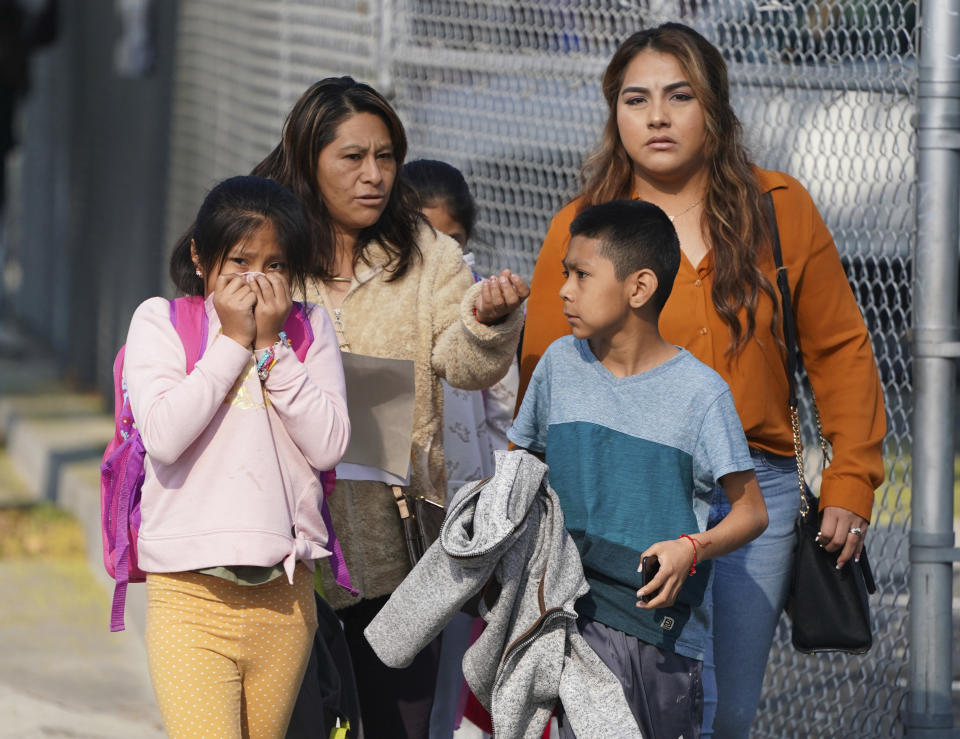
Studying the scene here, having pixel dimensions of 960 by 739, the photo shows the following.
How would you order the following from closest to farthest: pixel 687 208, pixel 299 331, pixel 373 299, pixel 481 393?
pixel 299 331, pixel 687 208, pixel 373 299, pixel 481 393

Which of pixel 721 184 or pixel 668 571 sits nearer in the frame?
pixel 668 571

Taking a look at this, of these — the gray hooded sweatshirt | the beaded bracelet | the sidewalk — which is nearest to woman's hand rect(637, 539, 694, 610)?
the gray hooded sweatshirt

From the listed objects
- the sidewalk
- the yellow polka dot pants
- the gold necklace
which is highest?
the gold necklace

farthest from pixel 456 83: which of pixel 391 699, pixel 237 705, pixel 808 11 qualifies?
pixel 237 705

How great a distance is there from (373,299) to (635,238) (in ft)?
2.57

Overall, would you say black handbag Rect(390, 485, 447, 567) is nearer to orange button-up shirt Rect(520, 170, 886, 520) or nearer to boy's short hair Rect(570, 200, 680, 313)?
orange button-up shirt Rect(520, 170, 886, 520)

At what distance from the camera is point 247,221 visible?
3182 millimetres

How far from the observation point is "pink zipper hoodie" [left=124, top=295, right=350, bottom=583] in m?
3.04

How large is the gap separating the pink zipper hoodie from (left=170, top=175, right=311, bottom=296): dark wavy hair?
0.17 m

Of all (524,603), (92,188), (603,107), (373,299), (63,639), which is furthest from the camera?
(92,188)

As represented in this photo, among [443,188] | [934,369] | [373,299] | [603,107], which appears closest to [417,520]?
[373,299]

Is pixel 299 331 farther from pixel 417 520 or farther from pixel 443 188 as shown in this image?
pixel 443 188

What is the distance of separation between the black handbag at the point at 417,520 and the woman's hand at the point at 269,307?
647mm

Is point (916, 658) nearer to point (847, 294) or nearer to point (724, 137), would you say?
point (847, 294)
